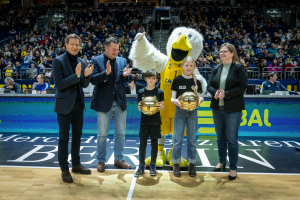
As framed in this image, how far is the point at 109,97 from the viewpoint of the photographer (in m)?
3.07

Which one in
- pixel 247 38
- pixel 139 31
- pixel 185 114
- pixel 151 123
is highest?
pixel 139 31

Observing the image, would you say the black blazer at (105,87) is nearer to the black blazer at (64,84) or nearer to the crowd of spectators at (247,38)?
the black blazer at (64,84)

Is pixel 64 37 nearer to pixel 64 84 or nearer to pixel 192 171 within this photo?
pixel 64 84

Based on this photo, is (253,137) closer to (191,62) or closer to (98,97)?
(191,62)

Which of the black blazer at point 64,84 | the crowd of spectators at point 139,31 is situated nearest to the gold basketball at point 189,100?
the black blazer at point 64,84

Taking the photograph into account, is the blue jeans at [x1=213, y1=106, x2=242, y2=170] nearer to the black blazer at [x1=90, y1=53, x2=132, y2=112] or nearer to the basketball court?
the basketball court

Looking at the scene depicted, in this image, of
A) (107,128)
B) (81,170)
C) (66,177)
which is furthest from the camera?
(107,128)

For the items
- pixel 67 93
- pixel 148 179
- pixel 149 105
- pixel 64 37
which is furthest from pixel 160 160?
pixel 64 37

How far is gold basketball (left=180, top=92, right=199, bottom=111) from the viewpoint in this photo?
2.72 m

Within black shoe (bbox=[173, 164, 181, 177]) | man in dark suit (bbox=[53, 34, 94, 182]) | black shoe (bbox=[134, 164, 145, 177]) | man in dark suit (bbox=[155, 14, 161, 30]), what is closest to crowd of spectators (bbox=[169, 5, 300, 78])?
man in dark suit (bbox=[155, 14, 161, 30])

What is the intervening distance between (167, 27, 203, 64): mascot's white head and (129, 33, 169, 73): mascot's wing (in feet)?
0.57

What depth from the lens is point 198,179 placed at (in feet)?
9.45

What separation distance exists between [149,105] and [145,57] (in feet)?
2.58

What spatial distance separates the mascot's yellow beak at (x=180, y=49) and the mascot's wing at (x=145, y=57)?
0.54ft
